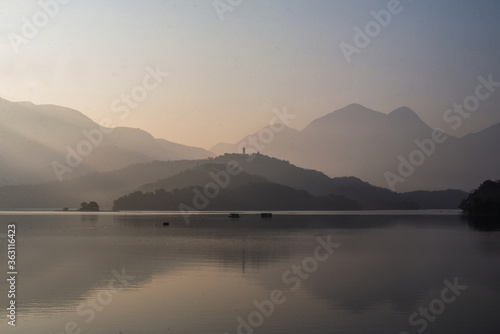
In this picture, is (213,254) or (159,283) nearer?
(159,283)

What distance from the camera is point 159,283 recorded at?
146ft

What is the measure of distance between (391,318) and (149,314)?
42.6 ft

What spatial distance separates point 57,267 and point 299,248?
3215 cm

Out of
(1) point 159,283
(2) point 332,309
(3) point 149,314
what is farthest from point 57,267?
(2) point 332,309

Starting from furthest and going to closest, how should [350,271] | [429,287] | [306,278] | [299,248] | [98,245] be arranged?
1. [98,245]
2. [299,248]
3. [350,271]
4. [306,278]
5. [429,287]

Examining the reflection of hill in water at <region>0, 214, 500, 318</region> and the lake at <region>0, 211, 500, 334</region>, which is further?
the reflection of hill in water at <region>0, 214, 500, 318</region>

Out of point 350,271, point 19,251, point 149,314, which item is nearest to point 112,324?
point 149,314

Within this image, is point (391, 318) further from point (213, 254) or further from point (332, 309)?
point (213, 254)

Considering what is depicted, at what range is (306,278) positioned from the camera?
157 feet

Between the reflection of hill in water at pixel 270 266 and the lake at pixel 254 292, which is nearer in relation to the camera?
the lake at pixel 254 292

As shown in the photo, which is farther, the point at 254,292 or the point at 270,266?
the point at 270,266

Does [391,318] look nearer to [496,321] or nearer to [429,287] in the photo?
[496,321]

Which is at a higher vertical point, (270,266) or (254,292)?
(270,266)

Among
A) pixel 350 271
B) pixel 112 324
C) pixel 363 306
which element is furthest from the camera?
pixel 350 271
